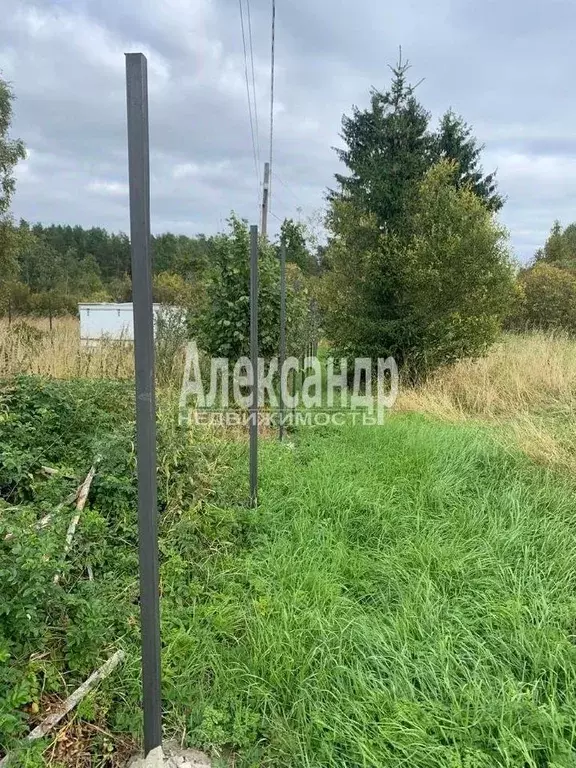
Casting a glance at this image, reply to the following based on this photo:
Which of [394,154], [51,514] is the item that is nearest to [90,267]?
[394,154]

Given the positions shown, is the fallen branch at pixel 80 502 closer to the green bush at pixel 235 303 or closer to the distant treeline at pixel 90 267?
the green bush at pixel 235 303

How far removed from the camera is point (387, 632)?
1790 millimetres

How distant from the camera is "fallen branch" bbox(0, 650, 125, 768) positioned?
138 centimetres

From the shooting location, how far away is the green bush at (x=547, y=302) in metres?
12.0

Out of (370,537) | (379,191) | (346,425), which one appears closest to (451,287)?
(379,191)

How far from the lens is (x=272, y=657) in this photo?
69.1 inches

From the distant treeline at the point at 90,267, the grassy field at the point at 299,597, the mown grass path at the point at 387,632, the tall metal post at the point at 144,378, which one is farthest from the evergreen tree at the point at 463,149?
the tall metal post at the point at 144,378

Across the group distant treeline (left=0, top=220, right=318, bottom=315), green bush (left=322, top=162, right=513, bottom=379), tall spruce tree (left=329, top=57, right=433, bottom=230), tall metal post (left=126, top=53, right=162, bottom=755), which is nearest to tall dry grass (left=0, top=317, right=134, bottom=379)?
distant treeline (left=0, top=220, right=318, bottom=315)

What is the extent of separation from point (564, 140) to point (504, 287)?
451 cm

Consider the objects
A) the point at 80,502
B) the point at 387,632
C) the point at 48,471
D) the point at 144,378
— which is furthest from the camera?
the point at 48,471

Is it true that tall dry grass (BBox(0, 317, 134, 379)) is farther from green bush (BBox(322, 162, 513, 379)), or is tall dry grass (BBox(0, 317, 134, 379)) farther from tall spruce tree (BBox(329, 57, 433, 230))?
tall spruce tree (BBox(329, 57, 433, 230))

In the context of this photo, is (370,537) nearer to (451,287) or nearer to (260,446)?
(260,446)

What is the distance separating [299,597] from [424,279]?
6.02 m

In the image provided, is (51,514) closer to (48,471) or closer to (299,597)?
(48,471)
